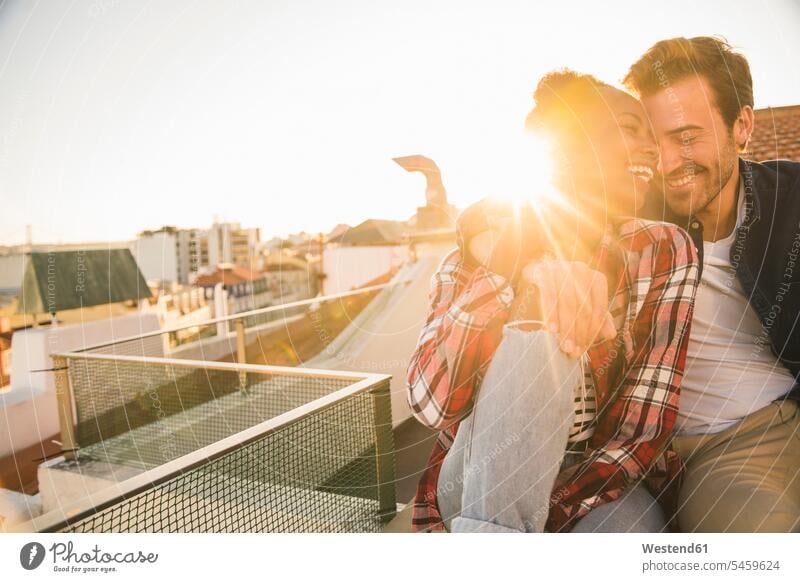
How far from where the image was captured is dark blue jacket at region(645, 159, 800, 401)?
90 centimetres

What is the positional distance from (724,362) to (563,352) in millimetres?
431

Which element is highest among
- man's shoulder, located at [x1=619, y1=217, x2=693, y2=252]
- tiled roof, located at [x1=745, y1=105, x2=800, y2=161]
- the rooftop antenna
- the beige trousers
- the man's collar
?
tiled roof, located at [x1=745, y1=105, x2=800, y2=161]

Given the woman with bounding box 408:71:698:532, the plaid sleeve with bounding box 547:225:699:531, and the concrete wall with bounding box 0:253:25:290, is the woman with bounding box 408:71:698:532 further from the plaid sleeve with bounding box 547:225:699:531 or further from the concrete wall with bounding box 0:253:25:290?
the concrete wall with bounding box 0:253:25:290

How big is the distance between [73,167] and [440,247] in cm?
215

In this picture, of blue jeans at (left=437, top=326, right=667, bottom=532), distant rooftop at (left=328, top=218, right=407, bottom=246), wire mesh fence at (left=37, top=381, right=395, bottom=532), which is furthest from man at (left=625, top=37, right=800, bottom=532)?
distant rooftop at (left=328, top=218, right=407, bottom=246)

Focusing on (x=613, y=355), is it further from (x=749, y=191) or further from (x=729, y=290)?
(x=749, y=191)

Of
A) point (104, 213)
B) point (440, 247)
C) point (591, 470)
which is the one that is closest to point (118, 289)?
point (440, 247)

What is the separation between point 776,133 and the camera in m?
1.29

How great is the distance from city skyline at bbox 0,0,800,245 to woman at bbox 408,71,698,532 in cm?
26

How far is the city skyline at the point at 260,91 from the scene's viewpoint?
1.08 metres

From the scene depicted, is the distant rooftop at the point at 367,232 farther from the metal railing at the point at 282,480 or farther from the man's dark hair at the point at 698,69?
the man's dark hair at the point at 698,69

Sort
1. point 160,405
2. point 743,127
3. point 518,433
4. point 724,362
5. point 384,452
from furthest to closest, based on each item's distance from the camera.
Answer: point 160,405
point 384,452
point 743,127
point 724,362
point 518,433

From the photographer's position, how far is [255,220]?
49.3 inches

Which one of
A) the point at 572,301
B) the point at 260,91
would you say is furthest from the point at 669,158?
the point at 260,91
